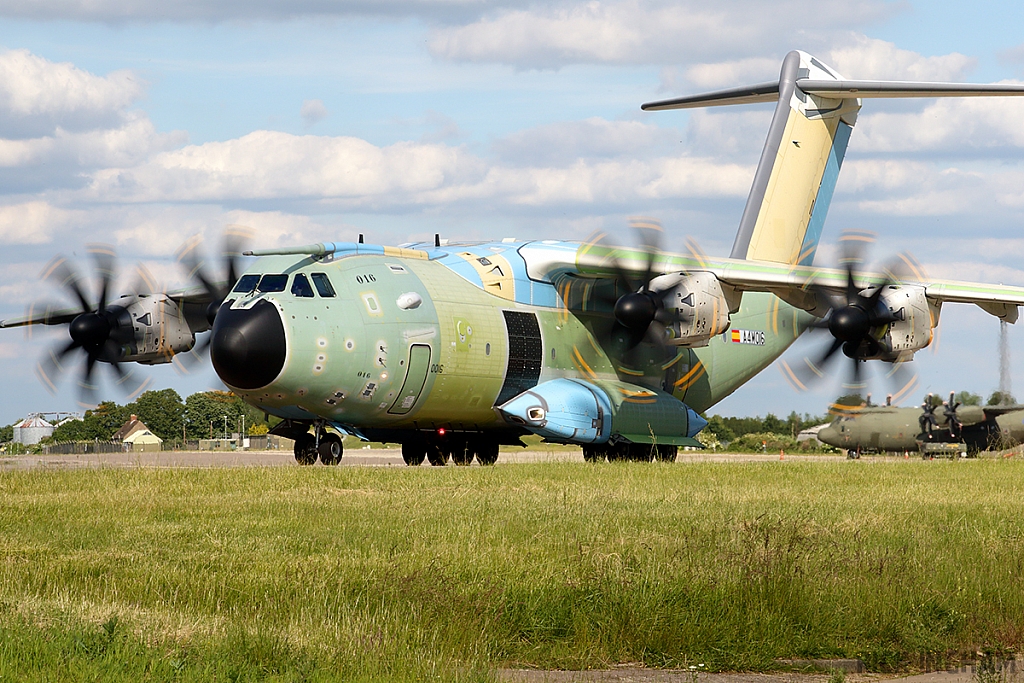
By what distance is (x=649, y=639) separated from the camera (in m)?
8.06

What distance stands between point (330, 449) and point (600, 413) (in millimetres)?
5495

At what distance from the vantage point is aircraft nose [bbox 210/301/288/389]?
19578 millimetres

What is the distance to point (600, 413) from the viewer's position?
2436 centimetres

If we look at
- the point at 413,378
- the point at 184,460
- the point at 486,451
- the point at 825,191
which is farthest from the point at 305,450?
the point at 825,191

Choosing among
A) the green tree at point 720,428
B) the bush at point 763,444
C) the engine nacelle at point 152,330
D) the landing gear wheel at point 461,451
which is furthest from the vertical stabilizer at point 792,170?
the green tree at point 720,428

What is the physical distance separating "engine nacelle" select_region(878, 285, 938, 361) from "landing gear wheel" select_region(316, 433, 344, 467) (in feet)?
35.0

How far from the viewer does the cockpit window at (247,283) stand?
21062 millimetres

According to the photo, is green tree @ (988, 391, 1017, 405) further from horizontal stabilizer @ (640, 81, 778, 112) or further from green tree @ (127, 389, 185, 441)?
green tree @ (127, 389, 185, 441)

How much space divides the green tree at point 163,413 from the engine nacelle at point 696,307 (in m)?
53.5

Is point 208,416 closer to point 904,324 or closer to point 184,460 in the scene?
point 184,460

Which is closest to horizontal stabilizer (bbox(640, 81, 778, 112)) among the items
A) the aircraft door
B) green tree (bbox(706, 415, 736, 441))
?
the aircraft door

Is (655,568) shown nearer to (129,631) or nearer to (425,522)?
(425,522)

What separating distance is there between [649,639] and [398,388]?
1386 centimetres

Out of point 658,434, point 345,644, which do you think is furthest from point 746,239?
point 345,644
